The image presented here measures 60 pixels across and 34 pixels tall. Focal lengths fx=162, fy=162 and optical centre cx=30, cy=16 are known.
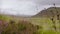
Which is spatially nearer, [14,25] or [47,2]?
[14,25]

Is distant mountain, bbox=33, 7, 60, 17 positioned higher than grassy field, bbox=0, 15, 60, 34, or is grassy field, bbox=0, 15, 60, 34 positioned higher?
distant mountain, bbox=33, 7, 60, 17

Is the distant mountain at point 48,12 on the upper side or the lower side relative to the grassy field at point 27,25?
upper

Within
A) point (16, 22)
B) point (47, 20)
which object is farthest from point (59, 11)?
point (16, 22)

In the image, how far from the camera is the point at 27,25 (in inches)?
130

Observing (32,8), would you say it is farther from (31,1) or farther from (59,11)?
(59,11)

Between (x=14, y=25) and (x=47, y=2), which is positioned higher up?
(x=47, y=2)

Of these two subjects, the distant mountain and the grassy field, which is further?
the distant mountain

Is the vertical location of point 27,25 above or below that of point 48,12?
below

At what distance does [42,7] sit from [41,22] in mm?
321

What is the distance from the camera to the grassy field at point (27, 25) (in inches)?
126

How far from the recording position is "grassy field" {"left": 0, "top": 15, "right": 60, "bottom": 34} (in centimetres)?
321

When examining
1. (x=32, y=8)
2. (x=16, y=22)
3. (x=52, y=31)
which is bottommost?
(x=52, y=31)

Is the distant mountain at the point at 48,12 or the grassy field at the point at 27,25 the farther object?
the distant mountain at the point at 48,12

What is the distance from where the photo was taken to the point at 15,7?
3.46 meters
